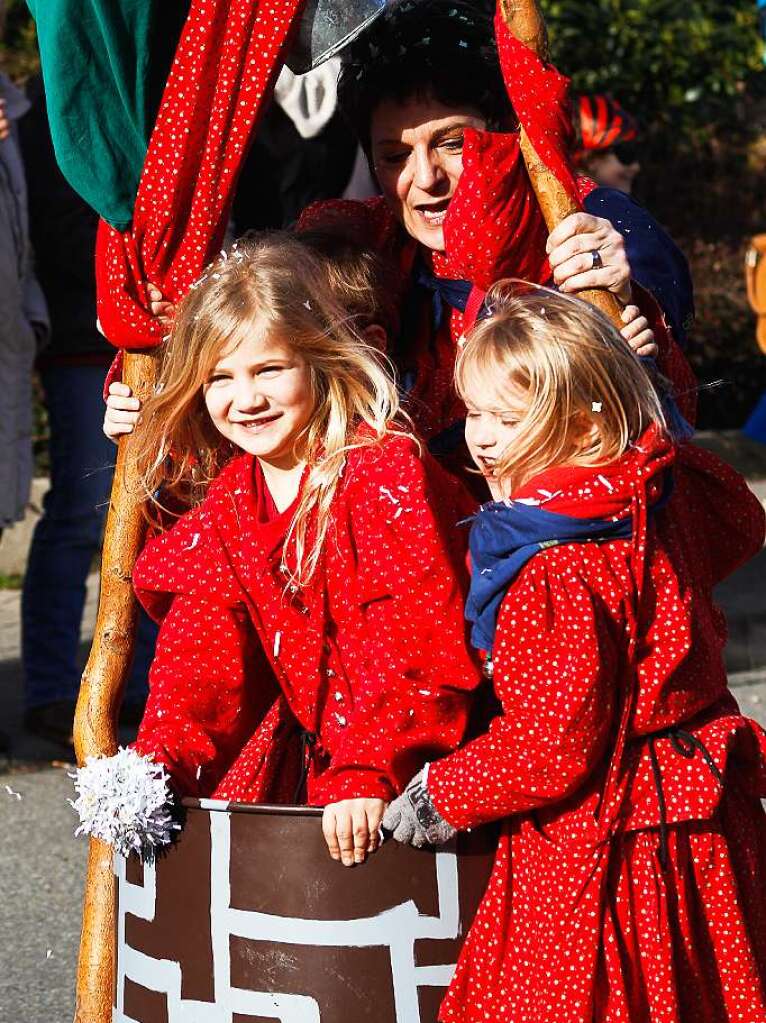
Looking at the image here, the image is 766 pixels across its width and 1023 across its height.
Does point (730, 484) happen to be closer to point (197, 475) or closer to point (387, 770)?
point (387, 770)

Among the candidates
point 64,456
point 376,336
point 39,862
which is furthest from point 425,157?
point 64,456

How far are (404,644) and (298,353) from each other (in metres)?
0.52

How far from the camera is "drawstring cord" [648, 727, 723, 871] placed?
2.30 m

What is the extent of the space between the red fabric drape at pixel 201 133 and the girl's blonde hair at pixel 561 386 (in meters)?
0.59

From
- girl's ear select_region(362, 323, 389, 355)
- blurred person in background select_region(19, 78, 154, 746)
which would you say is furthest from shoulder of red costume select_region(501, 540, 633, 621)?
blurred person in background select_region(19, 78, 154, 746)

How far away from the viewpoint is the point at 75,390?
17.0 ft

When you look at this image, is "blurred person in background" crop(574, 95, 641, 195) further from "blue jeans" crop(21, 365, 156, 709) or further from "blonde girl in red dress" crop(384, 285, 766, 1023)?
"blonde girl in red dress" crop(384, 285, 766, 1023)

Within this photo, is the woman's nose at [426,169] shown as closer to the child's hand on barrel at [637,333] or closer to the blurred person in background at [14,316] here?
the child's hand on barrel at [637,333]

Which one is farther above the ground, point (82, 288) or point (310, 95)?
point (310, 95)

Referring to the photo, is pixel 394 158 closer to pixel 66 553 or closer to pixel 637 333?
pixel 637 333

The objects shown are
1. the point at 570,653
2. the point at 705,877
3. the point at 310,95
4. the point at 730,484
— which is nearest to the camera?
the point at 570,653

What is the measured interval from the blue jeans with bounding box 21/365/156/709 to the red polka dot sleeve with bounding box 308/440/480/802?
2.75m

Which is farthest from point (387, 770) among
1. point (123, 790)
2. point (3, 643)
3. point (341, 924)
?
point (3, 643)

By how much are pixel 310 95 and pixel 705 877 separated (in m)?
3.32
